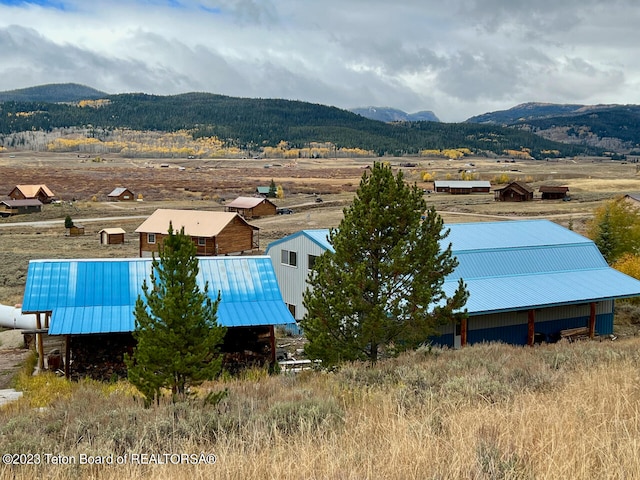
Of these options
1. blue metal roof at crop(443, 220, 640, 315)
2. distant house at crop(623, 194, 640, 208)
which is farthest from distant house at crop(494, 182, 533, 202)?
blue metal roof at crop(443, 220, 640, 315)

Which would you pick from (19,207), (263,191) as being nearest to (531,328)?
(19,207)

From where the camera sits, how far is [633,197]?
169ft

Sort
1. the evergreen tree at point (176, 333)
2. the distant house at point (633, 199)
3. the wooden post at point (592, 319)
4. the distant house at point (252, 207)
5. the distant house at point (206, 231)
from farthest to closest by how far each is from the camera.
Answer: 1. the distant house at point (252, 207)
2. the distant house at point (633, 199)
3. the distant house at point (206, 231)
4. the wooden post at point (592, 319)
5. the evergreen tree at point (176, 333)

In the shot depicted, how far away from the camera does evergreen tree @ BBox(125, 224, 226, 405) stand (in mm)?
11438

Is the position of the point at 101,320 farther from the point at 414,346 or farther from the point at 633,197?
the point at 633,197

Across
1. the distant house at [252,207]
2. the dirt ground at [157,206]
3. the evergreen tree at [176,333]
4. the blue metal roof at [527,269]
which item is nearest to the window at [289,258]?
the blue metal roof at [527,269]

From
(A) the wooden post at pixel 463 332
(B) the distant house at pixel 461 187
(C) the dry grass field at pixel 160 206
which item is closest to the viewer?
(A) the wooden post at pixel 463 332

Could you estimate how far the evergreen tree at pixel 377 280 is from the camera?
49.1ft

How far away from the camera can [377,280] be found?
15672 mm

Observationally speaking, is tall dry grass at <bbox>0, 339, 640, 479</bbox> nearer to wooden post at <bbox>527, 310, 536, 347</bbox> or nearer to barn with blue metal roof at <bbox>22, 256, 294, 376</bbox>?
barn with blue metal roof at <bbox>22, 256, 294, 376</bbox>

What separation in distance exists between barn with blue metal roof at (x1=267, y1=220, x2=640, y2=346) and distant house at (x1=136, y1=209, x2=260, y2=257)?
57.2ft

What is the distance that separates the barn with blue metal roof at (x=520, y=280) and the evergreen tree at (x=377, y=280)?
9.32m

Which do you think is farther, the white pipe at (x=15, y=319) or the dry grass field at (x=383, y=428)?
the white pipe at (x=15, y=319)

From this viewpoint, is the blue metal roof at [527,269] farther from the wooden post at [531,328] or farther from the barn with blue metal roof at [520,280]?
the wooden post at [531,328]
